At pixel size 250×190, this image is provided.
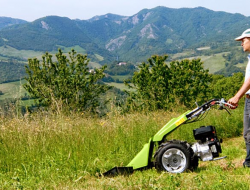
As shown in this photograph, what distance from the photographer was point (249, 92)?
175 inches

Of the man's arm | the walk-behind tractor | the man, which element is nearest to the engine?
the walk-behind tractor

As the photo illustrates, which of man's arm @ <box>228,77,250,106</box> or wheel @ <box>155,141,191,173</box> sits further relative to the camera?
wheel @ <box>155,141,191,173</box>

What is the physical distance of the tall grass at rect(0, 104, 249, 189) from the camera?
404cm

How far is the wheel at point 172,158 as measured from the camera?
467 cm

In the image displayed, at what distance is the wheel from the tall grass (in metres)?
0.16

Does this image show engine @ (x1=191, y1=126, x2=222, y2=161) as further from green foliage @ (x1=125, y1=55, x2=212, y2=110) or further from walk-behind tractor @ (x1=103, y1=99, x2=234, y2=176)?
green foliage @ (x1=125, y1=55, x2=212, y2=110)

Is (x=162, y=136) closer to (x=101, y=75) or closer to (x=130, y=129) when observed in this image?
(x=130, y=129)

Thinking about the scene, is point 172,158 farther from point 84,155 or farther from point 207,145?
point 84,155

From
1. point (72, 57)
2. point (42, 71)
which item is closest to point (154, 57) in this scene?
point (72, 57)

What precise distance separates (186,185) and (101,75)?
31.7 meters

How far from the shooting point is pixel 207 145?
184 inches

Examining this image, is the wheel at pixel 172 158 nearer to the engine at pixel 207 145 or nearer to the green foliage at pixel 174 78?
the engine at pixel 207 145

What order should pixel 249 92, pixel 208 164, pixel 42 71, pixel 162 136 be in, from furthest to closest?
pixel 42 71, pixel 208 164, pixel 162 136, pixel 249 92

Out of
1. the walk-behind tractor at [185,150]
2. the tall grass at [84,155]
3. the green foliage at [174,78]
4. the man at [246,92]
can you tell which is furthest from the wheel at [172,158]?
the green foliage at [174,78]
